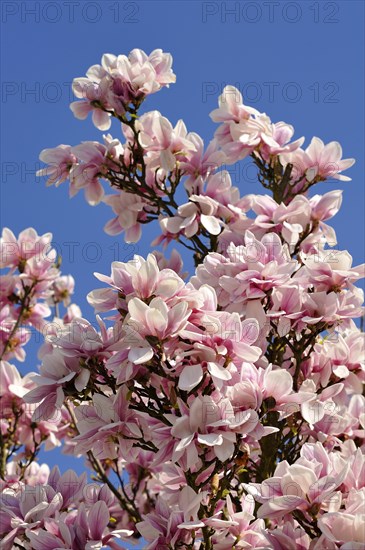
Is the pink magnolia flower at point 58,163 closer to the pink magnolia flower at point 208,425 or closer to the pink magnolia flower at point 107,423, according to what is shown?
the pink magnolia flower at point 107,423

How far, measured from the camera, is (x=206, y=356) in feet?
6.16

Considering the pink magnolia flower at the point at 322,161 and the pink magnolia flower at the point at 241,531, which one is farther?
the pink magnolia flower at the point at 322,161

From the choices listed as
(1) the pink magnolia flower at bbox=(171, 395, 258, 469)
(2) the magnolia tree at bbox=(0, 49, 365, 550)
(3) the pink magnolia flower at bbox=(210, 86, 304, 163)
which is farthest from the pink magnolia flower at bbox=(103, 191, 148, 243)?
(1) the pink magnolia flower at bbox=(171, 395, 258, 469)

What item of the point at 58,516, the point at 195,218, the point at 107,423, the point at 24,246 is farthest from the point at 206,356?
the point at 24,246

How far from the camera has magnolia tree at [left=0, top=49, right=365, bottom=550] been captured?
5.95ft

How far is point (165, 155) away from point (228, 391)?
1.21 m

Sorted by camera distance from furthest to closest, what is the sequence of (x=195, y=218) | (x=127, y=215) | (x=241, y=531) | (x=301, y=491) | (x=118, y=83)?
(x=127, y=215) < (x=118, y=83) < (x=195, y=218) < (x=241, y=531) < (x=301, y=491)

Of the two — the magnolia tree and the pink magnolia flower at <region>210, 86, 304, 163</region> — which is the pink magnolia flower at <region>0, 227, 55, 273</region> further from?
the pink magnolia flower at <region>210, 86, 304, 163</region>

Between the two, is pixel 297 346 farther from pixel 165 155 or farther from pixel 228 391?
pixel 165 155

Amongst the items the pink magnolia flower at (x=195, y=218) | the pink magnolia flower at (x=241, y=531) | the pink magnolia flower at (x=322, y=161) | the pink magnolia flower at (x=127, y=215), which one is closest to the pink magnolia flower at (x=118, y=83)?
the pink magnolia flower at (x=127, y=215)

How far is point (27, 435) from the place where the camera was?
3309mm

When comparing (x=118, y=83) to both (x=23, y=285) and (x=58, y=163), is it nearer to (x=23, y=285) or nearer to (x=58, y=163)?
(x=58, y=163)

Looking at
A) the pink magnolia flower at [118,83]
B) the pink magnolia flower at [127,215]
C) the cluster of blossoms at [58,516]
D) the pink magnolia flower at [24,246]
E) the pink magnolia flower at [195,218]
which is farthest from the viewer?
the pink magnolia flower at [24,246]

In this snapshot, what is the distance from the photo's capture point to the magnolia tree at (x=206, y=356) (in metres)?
1.81
